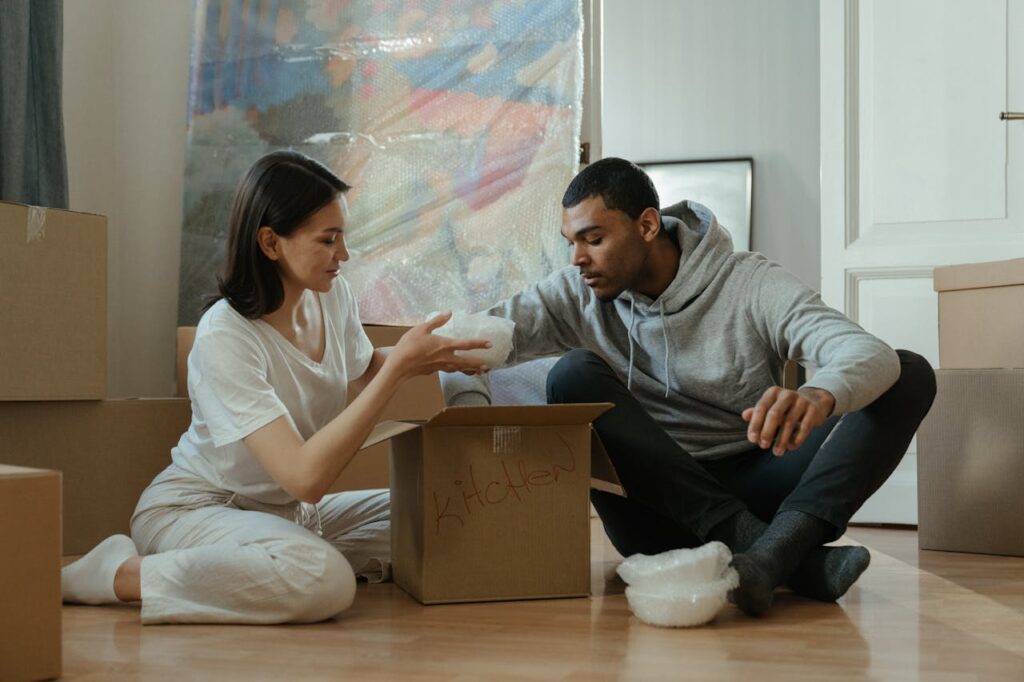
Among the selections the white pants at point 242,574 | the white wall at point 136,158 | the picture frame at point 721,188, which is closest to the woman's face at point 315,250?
the white pants at point 242,574

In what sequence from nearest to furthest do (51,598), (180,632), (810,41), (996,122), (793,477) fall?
(51,598), (180,632), (793,477), (996,122), (810,41)

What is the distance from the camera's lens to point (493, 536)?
168 centimetres

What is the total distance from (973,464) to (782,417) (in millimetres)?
1037

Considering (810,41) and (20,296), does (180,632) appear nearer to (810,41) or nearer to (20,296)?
(20,296)

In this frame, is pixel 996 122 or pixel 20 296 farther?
pixel 996 122

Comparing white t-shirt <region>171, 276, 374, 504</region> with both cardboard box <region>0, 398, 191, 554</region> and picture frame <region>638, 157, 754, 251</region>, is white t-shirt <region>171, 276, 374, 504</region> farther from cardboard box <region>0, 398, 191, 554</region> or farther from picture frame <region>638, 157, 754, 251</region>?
picture frame <region>638, 157, 754, 251</region>

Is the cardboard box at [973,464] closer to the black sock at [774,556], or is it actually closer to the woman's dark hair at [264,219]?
the black sock at [774,556]

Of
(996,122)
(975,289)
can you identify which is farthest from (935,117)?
(975,289)

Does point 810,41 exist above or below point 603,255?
above

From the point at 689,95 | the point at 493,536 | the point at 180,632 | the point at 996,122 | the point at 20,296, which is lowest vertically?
the point at 180,632

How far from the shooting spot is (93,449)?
7.68 ft

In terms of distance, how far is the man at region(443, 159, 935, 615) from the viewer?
163cm

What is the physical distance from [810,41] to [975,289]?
5.44 ft

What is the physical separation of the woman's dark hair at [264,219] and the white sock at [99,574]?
402mm
